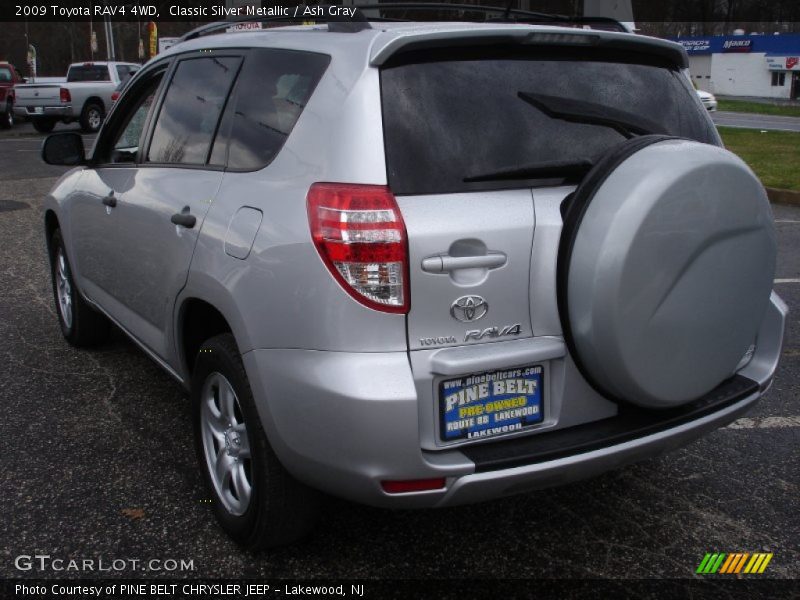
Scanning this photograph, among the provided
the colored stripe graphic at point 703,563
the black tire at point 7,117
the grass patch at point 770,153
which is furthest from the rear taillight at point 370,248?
the black tire at point 7,117

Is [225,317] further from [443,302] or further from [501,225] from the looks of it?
[501,225]

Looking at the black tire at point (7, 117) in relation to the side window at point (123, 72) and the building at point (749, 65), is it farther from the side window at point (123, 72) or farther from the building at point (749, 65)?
the building at point (749, 65)

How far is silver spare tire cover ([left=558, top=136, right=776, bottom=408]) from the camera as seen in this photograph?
2344mm

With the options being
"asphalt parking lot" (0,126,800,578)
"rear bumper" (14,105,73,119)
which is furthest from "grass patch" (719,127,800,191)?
"rear bumper" (14,105,73,119)

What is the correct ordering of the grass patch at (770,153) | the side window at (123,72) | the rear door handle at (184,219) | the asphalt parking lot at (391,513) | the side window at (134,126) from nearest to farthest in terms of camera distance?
the asphalt parking lot at (391,513) < the rear door handle at (184,219) < the side window at (134,126) < the grass patch at (770,153) < the side window at (123,72)

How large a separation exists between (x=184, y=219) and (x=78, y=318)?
2285mm

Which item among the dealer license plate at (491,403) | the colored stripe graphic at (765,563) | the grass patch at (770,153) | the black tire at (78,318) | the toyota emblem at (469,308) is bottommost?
the grass patch at (770,153)

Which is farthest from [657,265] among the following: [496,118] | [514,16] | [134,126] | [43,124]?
[43,124]

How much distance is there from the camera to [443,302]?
2.34 m

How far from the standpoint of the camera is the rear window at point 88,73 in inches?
909

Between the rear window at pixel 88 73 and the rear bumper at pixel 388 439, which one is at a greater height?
the rear window at pixel 88 73

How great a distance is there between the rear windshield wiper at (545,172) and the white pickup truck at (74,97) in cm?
2194

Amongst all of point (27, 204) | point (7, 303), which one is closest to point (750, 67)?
point (27, 204)

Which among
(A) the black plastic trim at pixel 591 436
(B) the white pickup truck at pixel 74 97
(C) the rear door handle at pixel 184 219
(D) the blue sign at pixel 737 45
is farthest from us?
(D) the blue sign at pixel 737 45
